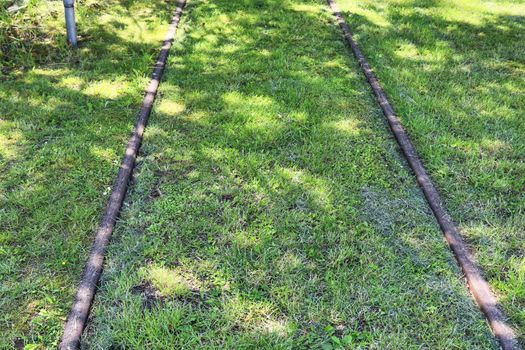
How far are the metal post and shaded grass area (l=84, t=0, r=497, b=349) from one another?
1.83 metres

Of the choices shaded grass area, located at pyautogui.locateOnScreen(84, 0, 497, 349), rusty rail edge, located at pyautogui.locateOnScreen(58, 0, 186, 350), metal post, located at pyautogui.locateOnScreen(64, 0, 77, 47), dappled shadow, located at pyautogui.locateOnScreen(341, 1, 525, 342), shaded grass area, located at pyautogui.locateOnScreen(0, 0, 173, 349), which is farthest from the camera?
metal post, located at pyautogui.locateOnScreen(64, 0, 77, 47)

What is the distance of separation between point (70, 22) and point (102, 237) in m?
4.23

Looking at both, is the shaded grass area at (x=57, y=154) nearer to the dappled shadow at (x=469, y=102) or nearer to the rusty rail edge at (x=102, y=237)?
the rusty rail edge at (x=102, y=237)

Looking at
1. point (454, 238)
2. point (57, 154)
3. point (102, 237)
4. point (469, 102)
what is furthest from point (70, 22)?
point (454, 238)

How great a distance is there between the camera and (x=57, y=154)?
4523 mm

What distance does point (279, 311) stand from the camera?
3.16 metres

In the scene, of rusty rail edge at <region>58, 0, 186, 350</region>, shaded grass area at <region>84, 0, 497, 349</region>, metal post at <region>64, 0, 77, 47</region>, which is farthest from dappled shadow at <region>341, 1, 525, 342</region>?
metal post at <region>64, 0, 77, 47</region>

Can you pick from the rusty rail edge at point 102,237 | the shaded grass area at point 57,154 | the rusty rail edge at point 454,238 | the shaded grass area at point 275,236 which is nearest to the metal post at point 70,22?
the shaded grass area at point 57,154

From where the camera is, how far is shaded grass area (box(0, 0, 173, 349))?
3211 millimetres

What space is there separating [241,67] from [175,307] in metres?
3.99

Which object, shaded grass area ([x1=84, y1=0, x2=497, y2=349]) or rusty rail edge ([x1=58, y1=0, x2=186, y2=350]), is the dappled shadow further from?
rusty rail edge ([x1=58, y1=0, x2=186, y2=350])

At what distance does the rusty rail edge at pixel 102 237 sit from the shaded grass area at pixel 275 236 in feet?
0.28

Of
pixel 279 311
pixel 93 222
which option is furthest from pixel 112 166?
pixel 279 311

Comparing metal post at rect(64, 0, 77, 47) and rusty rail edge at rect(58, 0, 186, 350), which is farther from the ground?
metal post at rect(64, 0, 77, 47)
